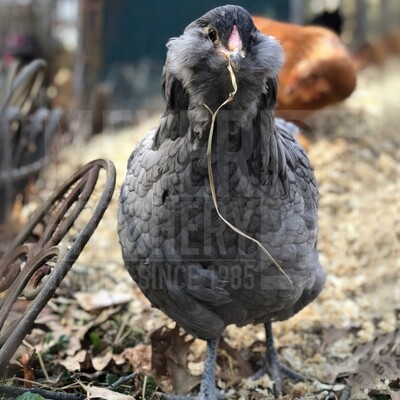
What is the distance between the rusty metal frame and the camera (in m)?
2.00

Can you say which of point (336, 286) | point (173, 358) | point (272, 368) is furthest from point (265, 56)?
point (336, 286)

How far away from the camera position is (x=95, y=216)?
2098 millimetres

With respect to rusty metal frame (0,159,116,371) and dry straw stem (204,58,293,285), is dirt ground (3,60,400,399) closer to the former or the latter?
rusty metal frame (0,159,116,371)

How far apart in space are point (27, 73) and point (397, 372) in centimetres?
245

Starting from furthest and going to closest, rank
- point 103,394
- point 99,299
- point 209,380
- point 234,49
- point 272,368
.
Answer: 1. point 99,299
2. point 272,368
3. point 209,380
4. point 103,394
5. point 234,49

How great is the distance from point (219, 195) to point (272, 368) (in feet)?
3.51

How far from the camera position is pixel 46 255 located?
2189 mm

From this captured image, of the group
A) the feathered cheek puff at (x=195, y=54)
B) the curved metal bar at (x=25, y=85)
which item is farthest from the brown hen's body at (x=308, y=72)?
the feathered cheek puff at (x=195, y=54)

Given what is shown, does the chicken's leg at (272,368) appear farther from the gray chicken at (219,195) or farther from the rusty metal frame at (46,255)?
the rusty metal frame at (46,255)

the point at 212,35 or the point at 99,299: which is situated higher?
the point at 212,35

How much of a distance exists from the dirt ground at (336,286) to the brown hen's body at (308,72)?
1.18 feet

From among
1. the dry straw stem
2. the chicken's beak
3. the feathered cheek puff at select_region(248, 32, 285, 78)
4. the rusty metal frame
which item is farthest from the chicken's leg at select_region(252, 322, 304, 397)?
the chicken's beak

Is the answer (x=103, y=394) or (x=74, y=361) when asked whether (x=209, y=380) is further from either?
(x=74, y=361)

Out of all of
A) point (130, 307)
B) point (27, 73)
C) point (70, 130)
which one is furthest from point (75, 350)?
point (70, 130)
